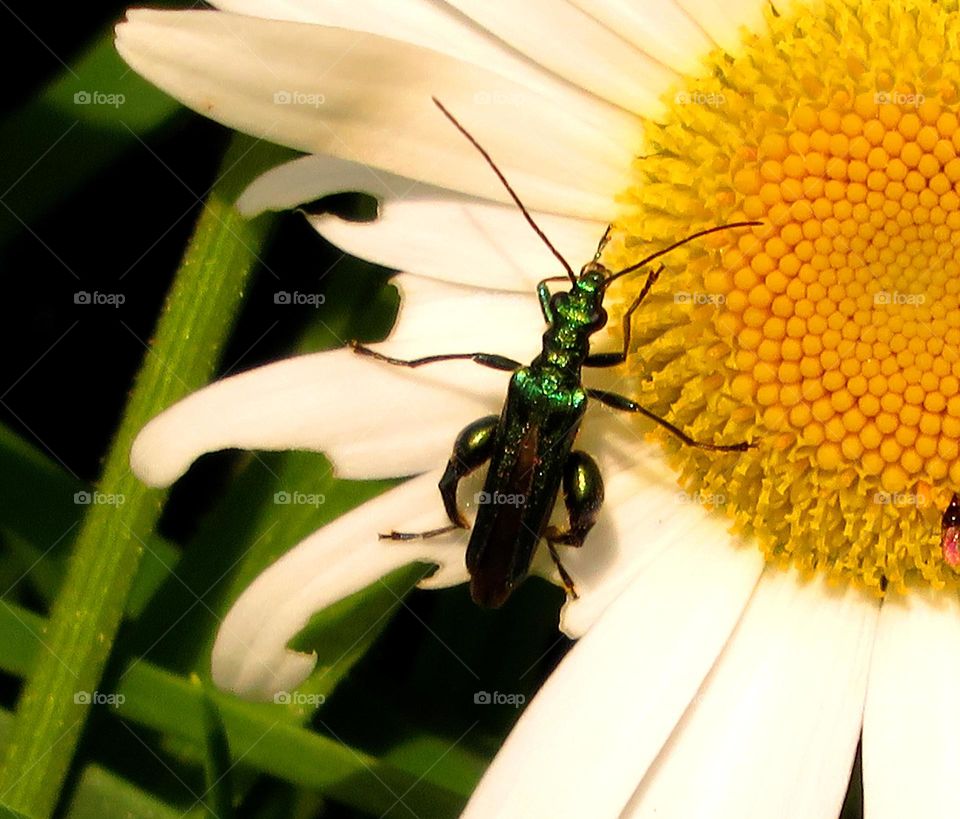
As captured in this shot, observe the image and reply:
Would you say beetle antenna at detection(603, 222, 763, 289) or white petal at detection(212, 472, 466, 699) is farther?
white petal at detection(212, 472, 466, 699)

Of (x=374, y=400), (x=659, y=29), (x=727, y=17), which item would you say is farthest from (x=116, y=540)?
(x=727, y=17)

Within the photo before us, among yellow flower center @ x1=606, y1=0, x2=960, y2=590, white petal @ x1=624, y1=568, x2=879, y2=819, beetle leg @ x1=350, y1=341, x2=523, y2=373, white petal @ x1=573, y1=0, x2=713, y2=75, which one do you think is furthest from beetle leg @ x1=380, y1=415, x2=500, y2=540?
white petal @ x1=573, y1=0, x2=713, y2=75

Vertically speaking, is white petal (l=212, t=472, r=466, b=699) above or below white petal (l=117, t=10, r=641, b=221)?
below

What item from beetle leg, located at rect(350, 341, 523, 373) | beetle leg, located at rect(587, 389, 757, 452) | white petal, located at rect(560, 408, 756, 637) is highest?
beetle leg, located at rect(350, 341, 523, 373)

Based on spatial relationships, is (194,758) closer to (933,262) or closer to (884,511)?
(884,511)

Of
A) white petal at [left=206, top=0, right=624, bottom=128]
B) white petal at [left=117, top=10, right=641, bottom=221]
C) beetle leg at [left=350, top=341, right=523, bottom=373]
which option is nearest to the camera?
white petal at [left=117, top=10, right=641, bottom=221]

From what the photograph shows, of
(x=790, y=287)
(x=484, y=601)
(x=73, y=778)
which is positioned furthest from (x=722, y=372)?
(x=73, y=778)

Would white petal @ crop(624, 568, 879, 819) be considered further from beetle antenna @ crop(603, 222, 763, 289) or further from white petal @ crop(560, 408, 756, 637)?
beetle antenna @ crop(603, 222, 763, 289)
